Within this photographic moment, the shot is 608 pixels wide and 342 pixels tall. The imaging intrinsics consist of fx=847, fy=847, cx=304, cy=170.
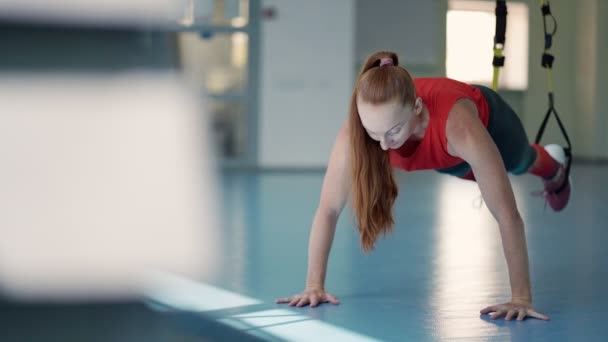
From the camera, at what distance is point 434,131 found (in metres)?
2.31

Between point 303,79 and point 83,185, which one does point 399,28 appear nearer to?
point 303,79

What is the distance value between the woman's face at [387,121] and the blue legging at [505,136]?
49 cm

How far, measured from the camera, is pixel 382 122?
2.11 metres

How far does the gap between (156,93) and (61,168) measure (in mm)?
264

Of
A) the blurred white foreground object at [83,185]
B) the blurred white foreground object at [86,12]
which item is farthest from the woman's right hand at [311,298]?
the blurred white foreground object at [86,12]

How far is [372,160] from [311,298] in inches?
17.0

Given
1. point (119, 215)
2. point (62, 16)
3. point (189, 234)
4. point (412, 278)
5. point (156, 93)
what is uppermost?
point (62, 16)

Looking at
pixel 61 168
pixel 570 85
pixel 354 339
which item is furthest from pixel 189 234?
pixel 570 85

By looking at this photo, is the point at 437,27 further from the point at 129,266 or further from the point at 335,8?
the point at 129,266

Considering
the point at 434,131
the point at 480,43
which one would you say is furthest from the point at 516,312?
the point at 480,43

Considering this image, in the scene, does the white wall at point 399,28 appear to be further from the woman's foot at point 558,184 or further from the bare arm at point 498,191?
the bare arm at point 498,191

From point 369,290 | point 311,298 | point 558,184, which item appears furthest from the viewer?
point 558,184

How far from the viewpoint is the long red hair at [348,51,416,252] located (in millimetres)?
2137

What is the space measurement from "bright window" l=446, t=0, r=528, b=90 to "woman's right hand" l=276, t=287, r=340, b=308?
8.14 metres
